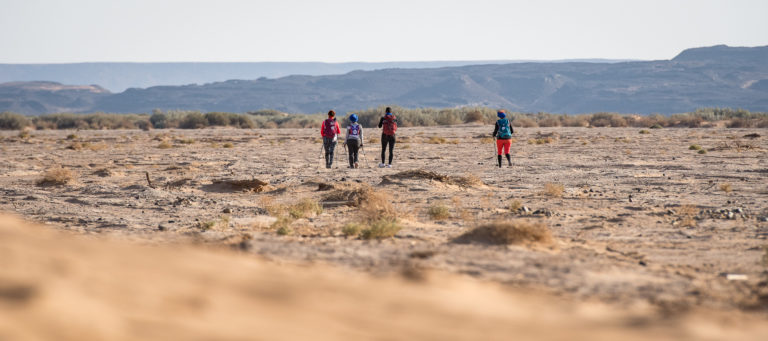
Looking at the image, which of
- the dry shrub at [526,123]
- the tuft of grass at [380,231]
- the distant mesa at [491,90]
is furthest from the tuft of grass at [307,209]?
the distant mesa at [491,90]

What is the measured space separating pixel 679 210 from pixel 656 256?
132 inches

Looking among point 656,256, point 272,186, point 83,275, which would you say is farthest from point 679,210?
point 83,275

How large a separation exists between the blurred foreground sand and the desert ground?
23mm

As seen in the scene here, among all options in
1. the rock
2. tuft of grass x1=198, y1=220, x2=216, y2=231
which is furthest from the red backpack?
the rock

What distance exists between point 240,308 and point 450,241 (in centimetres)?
456

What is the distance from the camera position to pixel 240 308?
3.67 metres

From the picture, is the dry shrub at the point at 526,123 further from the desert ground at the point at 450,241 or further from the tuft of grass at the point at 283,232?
the tuft of grass at the point at 283,232

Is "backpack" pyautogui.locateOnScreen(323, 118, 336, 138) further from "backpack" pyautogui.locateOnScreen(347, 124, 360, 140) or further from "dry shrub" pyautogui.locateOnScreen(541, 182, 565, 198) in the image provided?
"dry shrub" pyautogui.locateOnScreen(541, 182, 565, 198)

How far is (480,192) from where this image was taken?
13414mm

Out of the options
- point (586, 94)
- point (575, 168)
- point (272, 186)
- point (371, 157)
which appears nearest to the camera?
point (272, 186)

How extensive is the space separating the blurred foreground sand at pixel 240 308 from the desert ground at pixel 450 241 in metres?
0.02

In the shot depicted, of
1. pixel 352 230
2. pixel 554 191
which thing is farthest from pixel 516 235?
pixel 554 191

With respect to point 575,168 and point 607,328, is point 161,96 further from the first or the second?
point 607,328

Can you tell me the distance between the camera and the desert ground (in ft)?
13.6
